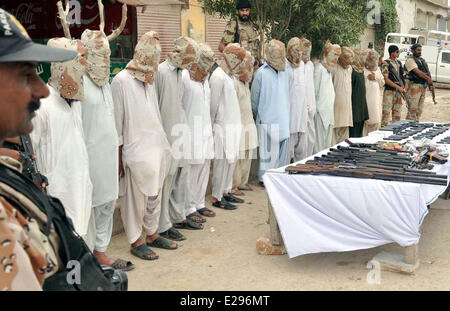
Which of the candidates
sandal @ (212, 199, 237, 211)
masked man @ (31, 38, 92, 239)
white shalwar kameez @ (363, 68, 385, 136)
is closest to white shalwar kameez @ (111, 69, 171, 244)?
masked man @ (31, 38, 92, 239)

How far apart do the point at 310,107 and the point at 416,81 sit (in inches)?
162

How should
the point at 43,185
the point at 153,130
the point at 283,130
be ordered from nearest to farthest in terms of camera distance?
the point at 43,185 → the point at 153,130 → the point at 283,130

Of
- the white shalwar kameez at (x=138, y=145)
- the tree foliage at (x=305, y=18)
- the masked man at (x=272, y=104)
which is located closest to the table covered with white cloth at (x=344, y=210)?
the white shalwar kameez at (x=138, y=145)

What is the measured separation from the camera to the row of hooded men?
137 inches

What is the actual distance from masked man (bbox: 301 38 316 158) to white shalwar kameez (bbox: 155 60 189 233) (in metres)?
2.71

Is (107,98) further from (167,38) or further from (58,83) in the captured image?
(167,38)

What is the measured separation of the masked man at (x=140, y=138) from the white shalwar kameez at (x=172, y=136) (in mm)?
214

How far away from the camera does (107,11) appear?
9.88 m

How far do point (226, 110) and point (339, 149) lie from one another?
1278 mm

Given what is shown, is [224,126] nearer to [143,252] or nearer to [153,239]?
[153,239]

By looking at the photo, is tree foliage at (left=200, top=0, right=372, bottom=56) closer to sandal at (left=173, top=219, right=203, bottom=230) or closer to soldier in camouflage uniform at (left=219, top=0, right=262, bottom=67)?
soldier in camouflage uniform at (left=219, top=0, right=262, bottom=67)

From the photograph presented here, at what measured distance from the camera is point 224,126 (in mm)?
5945

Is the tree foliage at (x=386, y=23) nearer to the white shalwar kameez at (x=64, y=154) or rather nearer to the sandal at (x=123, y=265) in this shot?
the sandal at (x=123, y=265)

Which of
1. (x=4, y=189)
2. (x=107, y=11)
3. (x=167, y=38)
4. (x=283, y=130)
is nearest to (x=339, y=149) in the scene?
(x=283, y=130)
